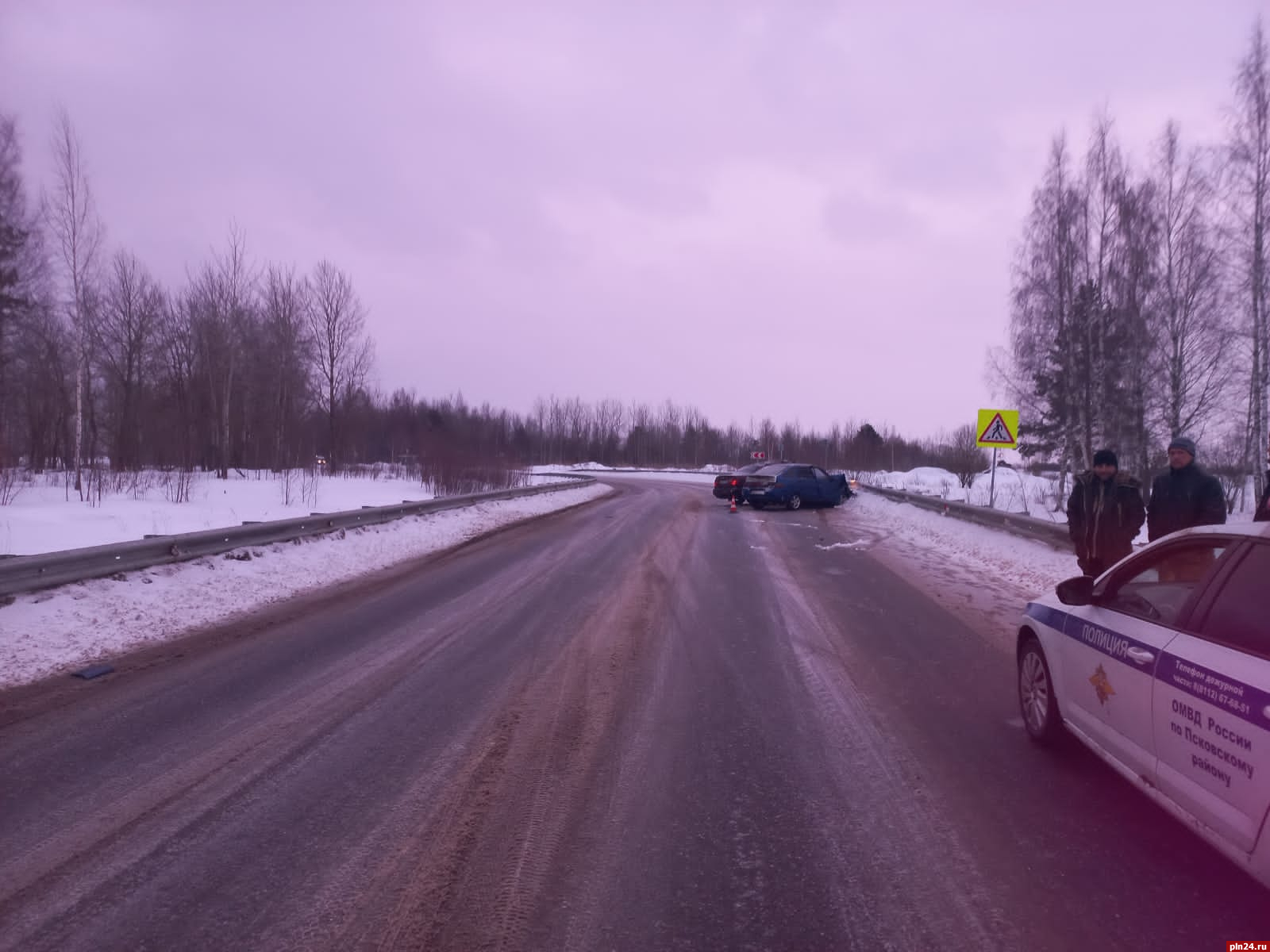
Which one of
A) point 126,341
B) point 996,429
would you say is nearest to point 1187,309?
point 996,429

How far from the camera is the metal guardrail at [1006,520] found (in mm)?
13734

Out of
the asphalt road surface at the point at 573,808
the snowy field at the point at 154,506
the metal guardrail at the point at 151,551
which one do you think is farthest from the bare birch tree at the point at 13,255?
the asphalt road surface at the point at 573,808

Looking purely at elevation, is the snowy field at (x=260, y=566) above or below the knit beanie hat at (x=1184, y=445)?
below

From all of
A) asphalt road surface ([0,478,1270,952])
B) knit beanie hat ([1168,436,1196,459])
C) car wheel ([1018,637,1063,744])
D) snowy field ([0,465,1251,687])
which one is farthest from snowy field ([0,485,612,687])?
knit beanie hat ([1168,436,1196,459])

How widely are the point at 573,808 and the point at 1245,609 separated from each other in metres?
3.19

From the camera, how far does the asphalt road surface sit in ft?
10.3

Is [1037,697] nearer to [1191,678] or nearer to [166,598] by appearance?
[1191,678]

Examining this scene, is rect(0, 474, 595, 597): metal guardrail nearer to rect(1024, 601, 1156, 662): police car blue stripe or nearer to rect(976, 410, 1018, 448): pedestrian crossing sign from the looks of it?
rect(1024, 601, 1156, 662): police car blue stripe

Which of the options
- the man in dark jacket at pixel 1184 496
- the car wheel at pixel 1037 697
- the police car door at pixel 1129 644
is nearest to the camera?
the police car door at pixel 1129 644

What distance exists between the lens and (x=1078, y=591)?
15.0 feet

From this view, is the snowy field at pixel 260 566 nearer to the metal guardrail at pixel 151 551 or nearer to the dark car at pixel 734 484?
the metal guardrail at pixel 151 551

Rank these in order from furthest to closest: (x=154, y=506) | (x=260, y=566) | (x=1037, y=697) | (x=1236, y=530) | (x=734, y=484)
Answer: (x=734, y=484), (x=154, y=506), (x=260, y=566), (x=1037, y=697), (x=1236, y=530)

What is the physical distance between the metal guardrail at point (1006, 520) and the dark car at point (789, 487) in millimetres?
3003

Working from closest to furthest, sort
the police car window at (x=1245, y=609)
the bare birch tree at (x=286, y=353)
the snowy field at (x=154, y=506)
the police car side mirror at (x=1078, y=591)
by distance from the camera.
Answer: the police car window at (x=1245, y=609), the police car side mirror at (x=1078, y=591), the snowy field at (x=154, y=506), the bare birch tree at (x=286, y=353)
